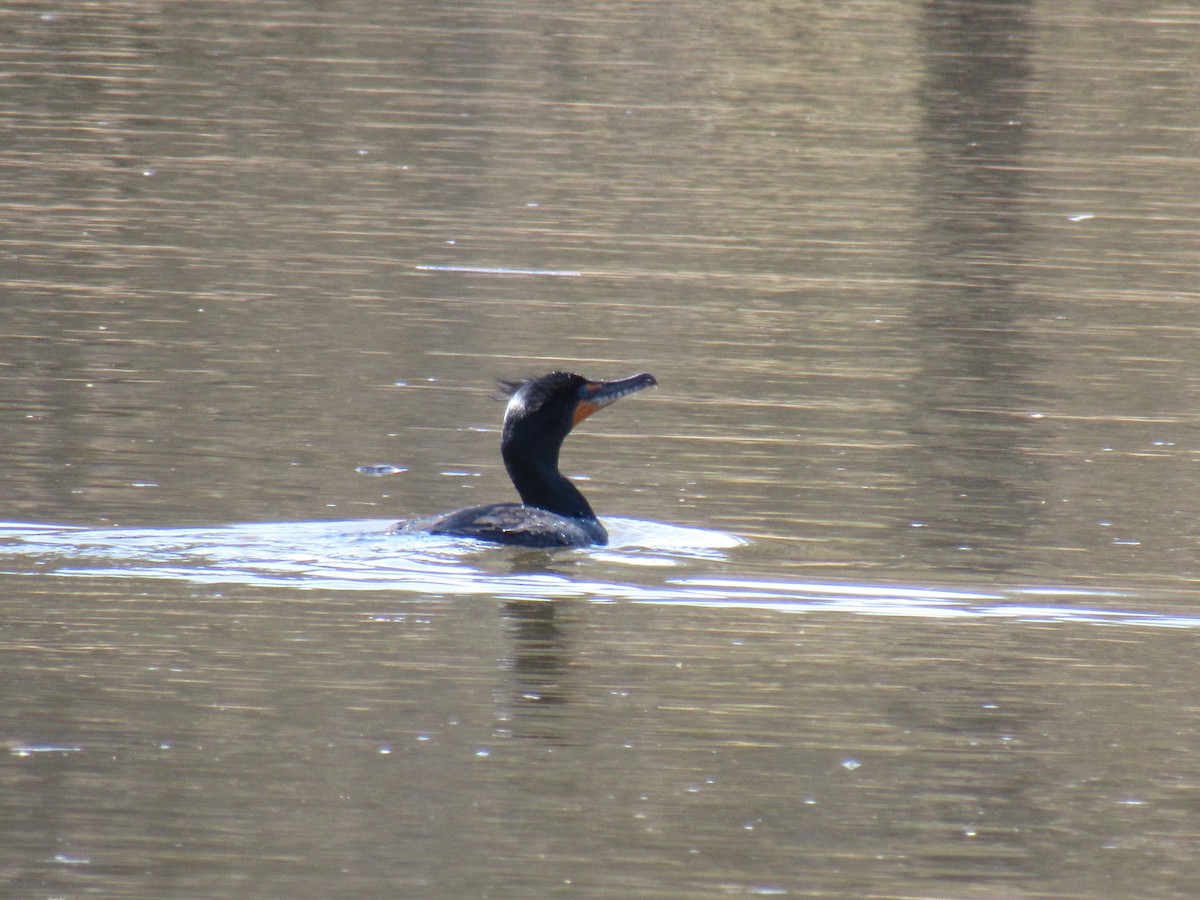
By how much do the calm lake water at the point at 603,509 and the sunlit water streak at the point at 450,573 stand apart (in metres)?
0.03

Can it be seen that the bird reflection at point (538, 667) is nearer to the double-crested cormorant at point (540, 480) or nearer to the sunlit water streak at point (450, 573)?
the sunlit water streak at point (450, 573)

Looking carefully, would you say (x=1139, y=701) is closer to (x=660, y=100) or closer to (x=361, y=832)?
(x=361, y=832)

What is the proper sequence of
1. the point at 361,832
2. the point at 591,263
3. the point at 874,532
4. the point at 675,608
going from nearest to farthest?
the point at 361,832
the point at 675,608
the point at 874,532
the point at 591,263

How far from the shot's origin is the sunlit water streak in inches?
335

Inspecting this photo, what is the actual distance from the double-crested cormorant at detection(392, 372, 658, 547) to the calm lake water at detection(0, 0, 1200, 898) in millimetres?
111

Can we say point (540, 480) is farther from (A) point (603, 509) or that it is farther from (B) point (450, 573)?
(B) point (450, 573)

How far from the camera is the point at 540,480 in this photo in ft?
32.0

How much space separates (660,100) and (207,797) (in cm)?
1922

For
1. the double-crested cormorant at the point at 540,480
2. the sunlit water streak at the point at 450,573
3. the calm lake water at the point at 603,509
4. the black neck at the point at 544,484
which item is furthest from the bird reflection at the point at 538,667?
the black neck at the point at 544,484

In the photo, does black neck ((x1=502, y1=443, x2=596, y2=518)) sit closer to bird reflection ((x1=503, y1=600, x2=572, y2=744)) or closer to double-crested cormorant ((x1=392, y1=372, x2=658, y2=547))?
double-crested cormorant ((x1=392, y1=372, x2=658, y2=547))

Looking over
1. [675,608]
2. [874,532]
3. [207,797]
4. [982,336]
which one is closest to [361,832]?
[207,797]

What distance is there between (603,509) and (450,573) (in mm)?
1547

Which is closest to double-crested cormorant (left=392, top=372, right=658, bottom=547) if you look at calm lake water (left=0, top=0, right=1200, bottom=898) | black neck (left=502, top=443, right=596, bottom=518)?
black neck (left=502, top=443, right=596, bottom=518)

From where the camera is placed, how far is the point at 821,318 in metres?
14.4
